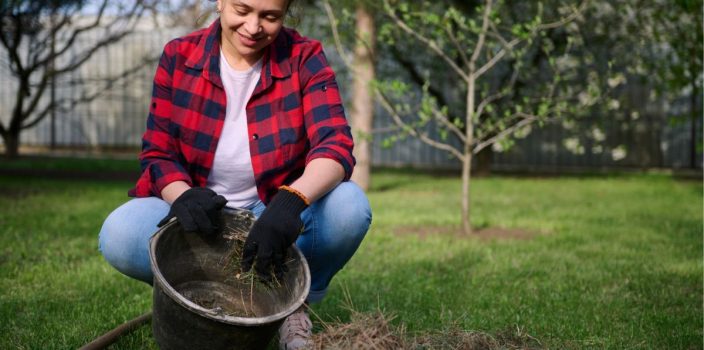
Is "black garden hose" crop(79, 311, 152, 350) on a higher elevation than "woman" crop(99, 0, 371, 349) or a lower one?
lower

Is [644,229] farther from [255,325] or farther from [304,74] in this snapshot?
[255,325]

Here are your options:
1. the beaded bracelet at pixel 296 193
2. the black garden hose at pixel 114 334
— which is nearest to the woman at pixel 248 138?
the beaded bracelet at pixel 296 193

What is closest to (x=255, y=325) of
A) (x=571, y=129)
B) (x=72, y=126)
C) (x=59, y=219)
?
(x=59, y=219)

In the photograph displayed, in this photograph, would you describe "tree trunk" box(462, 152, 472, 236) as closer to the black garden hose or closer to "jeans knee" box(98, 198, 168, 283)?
the black garden hose

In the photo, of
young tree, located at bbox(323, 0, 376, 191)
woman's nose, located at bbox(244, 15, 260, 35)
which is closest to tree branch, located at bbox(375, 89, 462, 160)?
young tree, located at bbox(323, 0, 376, 191)

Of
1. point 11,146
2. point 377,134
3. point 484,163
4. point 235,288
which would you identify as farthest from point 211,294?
point 377,134

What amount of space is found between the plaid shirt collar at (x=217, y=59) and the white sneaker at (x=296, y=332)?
751 mm

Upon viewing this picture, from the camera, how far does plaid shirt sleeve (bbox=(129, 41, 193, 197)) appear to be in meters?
2.41

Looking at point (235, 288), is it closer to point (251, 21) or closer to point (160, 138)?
point (160, 138)

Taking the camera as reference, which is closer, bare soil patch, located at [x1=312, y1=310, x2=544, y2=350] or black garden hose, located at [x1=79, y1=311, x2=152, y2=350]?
bare soil patch, located at [x1=312, y1=310, x2=544, y2=350]

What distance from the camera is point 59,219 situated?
18.4 ft

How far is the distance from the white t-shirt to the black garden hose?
57 centimetres

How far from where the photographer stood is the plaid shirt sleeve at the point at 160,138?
95.0 inches

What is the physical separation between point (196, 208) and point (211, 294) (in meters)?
0.42
